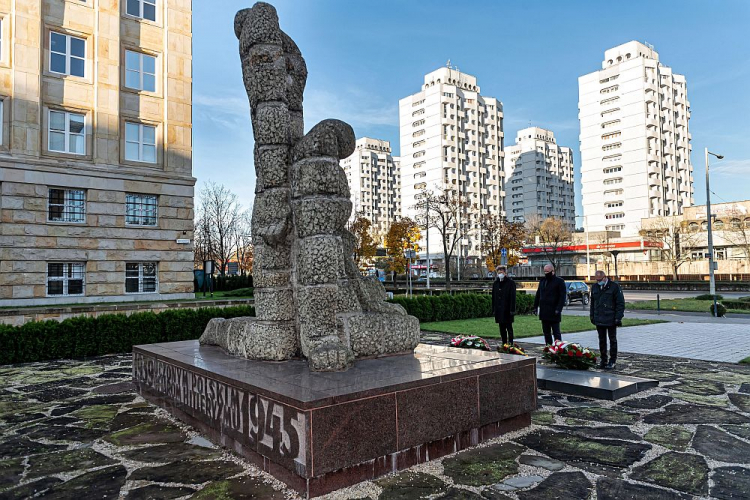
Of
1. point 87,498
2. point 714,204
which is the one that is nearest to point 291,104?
point 87,498

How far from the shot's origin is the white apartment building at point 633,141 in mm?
76562

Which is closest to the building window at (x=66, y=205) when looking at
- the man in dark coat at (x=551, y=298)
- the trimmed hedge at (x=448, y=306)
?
the trimmed hedge at (x=448, y=306)

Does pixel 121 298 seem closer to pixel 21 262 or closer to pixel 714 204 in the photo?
pixel 21 262

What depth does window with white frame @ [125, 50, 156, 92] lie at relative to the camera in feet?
78.4

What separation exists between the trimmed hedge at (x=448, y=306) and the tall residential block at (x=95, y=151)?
11.8 meters

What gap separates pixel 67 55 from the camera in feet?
73.3

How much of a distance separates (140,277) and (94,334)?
1156 cm

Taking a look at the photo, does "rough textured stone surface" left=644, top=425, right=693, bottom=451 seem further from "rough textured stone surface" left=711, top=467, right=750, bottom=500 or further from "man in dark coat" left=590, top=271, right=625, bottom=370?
"man in dark coat" left=590, top=271, right=625, bottom=370


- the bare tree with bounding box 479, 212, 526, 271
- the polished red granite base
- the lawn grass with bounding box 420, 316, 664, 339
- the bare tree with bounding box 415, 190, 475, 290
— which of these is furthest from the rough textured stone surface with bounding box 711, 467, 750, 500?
the bare tree with bounding box 479, 212, 526, 271

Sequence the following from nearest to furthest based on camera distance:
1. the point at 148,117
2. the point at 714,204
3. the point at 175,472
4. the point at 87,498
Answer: the point at 87,498, the point at 175,472, the point at 148,117, the point at 714,204

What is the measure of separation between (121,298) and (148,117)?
8743 mm

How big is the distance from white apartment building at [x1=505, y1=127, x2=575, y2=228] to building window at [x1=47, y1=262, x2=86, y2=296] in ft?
333

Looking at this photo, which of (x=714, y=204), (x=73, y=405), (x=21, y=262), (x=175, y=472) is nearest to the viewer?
(x=175, y=472)

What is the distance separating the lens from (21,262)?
20.4m
